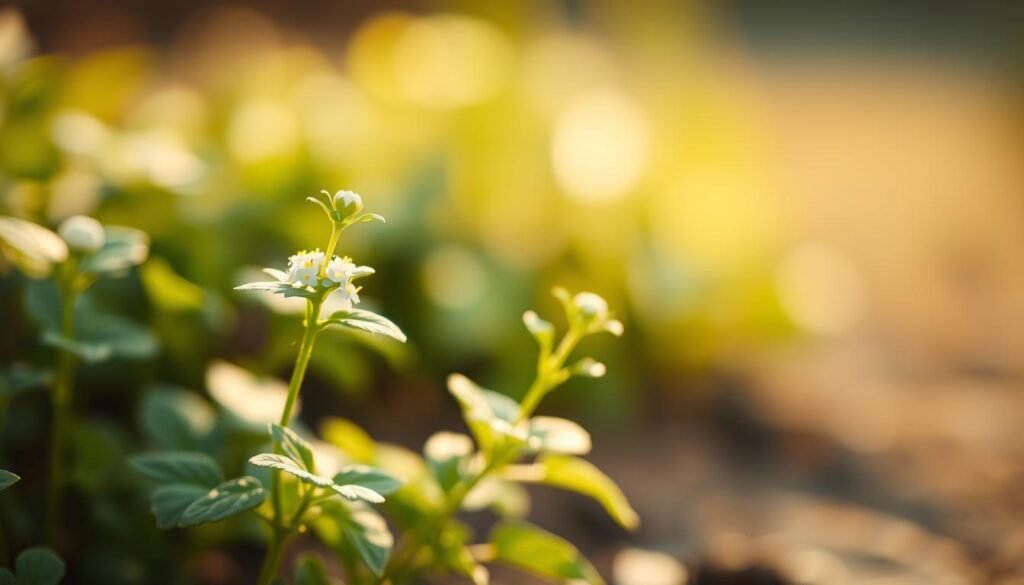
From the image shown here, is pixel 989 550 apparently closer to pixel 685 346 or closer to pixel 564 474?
pixel 685 346

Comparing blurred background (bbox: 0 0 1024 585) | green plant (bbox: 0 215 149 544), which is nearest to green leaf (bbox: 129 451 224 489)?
green plant (bbox: 0 215 149 544)

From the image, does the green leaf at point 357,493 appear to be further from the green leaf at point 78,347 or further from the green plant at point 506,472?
the green leaf at point 78,347

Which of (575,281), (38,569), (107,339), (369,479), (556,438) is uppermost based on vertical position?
(575,281)

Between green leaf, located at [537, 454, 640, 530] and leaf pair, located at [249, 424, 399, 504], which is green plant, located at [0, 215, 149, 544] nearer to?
leaf pair, located at [249, 424, 399, 504]

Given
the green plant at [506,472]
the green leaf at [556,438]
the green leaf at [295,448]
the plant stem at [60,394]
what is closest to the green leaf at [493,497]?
the green plant at [506,472]

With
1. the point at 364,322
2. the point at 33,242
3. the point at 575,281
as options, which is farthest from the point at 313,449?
the point at 575,281

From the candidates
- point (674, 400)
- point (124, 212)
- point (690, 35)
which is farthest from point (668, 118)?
point (124, 212)

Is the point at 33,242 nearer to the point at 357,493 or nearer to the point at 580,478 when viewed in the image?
the point at 357,493
